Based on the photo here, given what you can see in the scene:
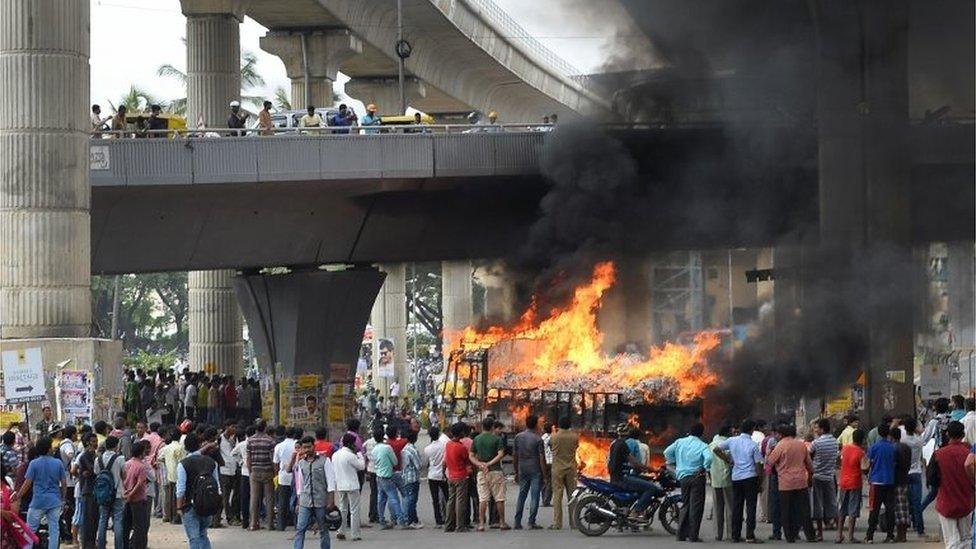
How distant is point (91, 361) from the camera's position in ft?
89.5

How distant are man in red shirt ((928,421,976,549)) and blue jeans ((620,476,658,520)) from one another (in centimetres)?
452

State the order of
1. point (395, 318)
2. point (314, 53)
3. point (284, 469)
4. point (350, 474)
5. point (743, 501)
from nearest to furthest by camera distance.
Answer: point (743, 501) < point (350, 474) < point (284, 469) < point (314, 53) < point (395, 318)

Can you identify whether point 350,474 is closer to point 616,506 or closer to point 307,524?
point 307,524

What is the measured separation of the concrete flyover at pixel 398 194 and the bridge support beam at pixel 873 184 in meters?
0.91

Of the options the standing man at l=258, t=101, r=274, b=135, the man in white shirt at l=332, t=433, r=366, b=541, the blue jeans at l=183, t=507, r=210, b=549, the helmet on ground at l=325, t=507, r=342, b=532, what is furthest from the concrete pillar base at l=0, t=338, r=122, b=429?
the blue jeans at l=183, t=507, r=210, b=549

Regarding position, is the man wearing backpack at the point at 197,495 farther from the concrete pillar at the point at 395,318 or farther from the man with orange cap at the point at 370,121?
the concrete pillar at the point at 395,318

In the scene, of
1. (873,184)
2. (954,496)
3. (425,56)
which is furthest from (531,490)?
(425,56)

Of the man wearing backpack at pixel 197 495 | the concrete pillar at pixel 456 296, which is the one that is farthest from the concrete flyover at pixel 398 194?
the concrete pillar at pixel 456 296

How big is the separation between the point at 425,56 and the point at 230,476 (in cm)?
3816

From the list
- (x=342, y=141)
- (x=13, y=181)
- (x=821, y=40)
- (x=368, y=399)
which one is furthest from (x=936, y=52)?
(x=368, y=399)

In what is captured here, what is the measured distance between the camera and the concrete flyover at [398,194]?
32.5 metres

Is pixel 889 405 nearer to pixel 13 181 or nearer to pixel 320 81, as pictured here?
pixel 13 181

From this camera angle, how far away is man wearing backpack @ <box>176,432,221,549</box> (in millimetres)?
16281

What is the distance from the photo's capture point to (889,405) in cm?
2930
